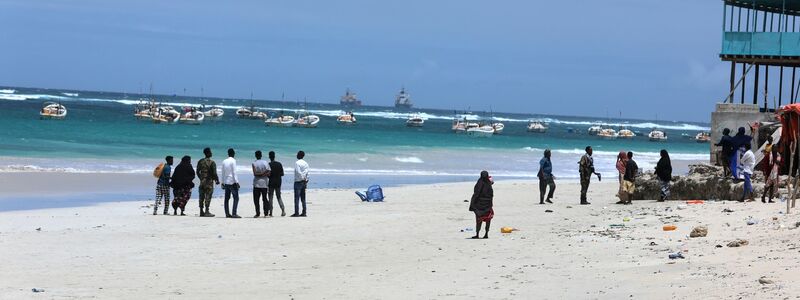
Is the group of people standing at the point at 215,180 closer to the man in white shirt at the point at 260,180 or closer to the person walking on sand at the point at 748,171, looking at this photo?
the man in white shirt at the point at 260,180

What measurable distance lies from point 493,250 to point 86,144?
39.8m

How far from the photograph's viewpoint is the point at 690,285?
9.77 meters

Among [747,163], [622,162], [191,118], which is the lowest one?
[191,118]

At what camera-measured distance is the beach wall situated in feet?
78.8

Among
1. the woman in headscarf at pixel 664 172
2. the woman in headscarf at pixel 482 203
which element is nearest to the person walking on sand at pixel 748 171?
the woman in headscarf at pixel 664 172

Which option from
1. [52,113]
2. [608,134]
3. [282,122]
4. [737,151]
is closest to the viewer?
[737,151]

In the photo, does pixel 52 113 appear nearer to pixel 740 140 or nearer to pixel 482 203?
pixel 740 140

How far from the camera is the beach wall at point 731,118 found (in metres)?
24.0

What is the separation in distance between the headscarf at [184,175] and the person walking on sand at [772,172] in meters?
9.18

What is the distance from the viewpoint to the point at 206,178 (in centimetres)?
1789

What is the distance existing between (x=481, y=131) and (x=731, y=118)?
6848 centimetres

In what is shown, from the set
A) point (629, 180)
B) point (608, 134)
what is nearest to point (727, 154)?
point (629, 180)

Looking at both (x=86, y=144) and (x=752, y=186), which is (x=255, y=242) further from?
(x=86, y=144)

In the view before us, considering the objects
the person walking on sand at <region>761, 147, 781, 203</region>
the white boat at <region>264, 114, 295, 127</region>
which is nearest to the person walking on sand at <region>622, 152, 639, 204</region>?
the person walking on sand at <region>761, 147, 781, 203</region>
